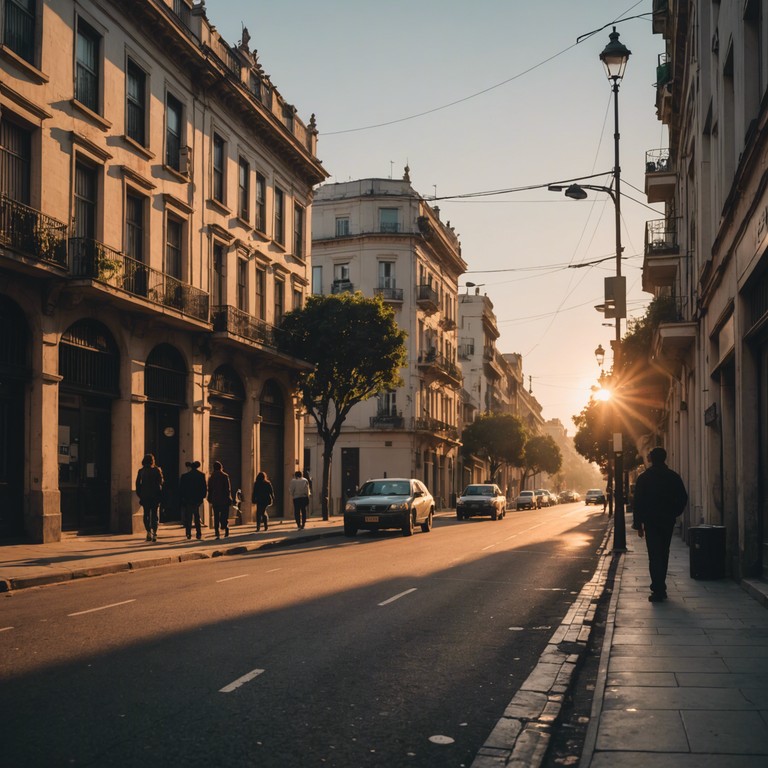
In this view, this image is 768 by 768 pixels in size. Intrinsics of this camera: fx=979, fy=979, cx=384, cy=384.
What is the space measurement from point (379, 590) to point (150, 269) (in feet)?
45.7

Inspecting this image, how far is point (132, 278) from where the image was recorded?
2406cm

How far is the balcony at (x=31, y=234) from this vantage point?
19062 millimetres

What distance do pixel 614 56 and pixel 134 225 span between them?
12703 millimetres

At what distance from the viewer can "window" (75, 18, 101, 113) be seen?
22.8 m

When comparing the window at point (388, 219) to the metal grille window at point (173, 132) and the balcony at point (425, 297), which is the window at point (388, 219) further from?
the metal grille window at point (173, 132)

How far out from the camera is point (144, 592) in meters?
13.0

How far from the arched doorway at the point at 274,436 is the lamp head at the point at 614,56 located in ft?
53.1

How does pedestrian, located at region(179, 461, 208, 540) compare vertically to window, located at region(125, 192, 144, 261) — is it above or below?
below

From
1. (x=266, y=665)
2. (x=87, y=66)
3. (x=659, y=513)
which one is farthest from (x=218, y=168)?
(x=266, y=665)

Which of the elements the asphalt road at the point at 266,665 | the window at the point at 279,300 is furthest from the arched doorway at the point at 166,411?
the asphalt road at the point at 266,665

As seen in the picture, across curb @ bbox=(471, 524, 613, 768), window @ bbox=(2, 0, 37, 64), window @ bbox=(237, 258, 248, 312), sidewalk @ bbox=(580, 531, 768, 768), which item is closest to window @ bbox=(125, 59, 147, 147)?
window @ bbox=(2, 0, 37, 64)

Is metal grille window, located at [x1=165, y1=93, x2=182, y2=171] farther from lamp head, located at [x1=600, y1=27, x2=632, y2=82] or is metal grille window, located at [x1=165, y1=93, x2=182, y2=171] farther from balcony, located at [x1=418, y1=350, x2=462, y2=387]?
balcony, located at [x1=418, y1=350, x2=462, y2=387]

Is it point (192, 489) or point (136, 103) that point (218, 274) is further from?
point (192, 489)

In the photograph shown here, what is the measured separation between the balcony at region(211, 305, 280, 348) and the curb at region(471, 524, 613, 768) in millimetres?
19434
